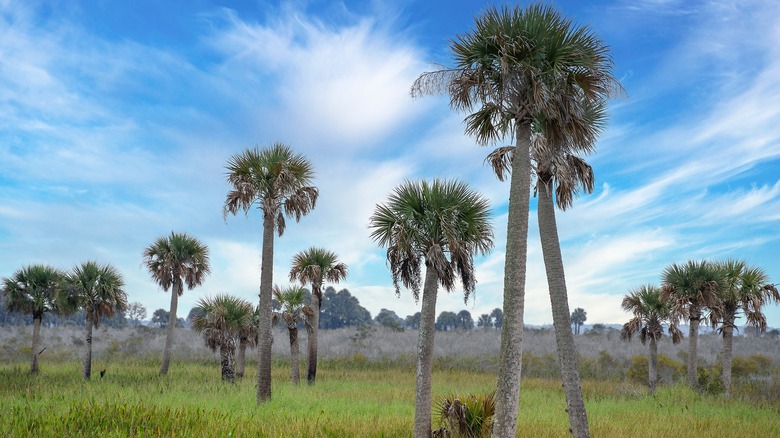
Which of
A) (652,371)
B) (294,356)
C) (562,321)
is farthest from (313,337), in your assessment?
(562,321)

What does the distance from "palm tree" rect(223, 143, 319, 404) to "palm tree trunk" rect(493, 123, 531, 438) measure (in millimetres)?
14258

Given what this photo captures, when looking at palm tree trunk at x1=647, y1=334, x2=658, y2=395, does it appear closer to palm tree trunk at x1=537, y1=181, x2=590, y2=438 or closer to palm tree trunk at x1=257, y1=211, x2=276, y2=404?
palm tree trunk at x1=537, y1=181, x2=590, y2=438

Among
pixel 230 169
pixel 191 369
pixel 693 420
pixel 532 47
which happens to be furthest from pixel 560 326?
pixel 191 369

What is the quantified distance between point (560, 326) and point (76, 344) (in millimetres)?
62577

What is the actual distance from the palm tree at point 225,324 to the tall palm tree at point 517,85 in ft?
83.2

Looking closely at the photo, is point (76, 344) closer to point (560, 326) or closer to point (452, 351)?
point (452, 351)

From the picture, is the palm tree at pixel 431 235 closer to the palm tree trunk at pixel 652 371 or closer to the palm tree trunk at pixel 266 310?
the palm tree trunk at pixel 266 310

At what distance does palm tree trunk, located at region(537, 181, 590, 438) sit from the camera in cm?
1423

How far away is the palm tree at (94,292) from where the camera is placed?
3788cm

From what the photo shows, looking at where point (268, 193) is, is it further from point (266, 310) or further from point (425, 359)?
point (425, 359)

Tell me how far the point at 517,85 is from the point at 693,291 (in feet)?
87.5

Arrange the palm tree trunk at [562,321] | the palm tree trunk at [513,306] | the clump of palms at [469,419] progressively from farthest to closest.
A: the clump of palms at [469,419]
the palm tree trunk at [562,321]
the palm tree trunk at [513,306]

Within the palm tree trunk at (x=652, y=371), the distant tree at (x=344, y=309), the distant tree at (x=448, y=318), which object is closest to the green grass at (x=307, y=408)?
the palm tree trunk at (x=652, y=371)

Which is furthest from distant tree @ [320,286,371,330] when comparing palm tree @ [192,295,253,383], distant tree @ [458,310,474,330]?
palm tree @ [192,295,253,383]
